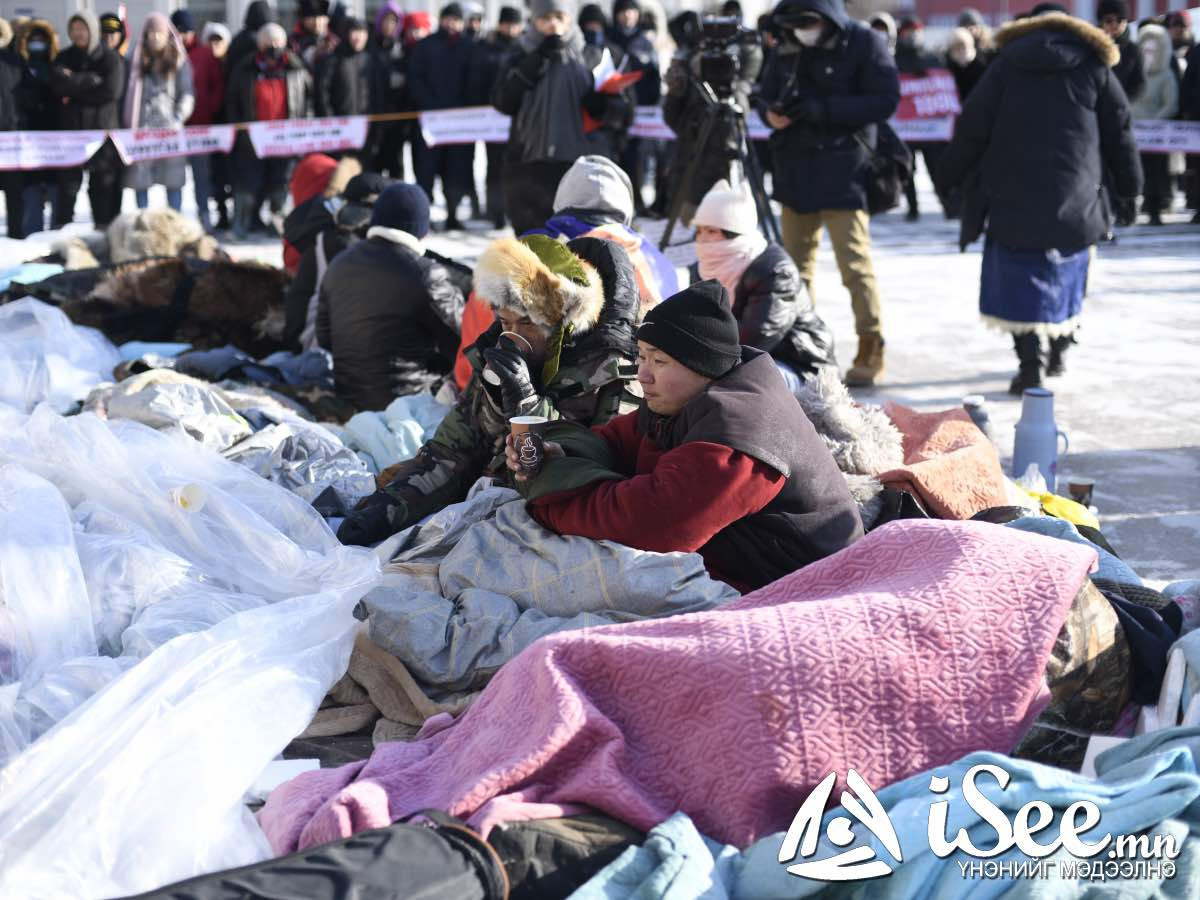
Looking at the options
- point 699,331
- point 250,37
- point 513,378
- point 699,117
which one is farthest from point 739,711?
point 250,37

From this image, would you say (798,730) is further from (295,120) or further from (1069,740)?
(295,120)

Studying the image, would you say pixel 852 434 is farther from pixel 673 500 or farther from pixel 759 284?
pixel 759 284

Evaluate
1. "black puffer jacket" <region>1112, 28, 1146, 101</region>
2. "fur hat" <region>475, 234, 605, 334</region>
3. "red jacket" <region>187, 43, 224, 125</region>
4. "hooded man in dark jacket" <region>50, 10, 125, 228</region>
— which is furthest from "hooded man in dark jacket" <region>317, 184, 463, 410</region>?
"black puffer jacket" <region>1112, 28, 1146, 101</region>

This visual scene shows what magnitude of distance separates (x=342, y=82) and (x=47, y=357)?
289 inches

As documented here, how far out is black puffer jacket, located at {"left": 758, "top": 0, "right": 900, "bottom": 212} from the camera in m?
7.20

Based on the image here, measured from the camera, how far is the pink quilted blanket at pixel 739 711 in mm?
2699

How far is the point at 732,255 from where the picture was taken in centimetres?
573

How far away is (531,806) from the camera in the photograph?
8.73 ft

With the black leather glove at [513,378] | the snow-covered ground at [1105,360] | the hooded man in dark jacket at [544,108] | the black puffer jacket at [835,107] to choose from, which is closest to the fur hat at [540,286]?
the black leather glove at [513,378]

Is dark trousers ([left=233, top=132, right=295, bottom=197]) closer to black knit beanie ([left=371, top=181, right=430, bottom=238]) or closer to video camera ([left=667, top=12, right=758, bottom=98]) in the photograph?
video camera ([left=667, top=12, right=758, bottom=98])

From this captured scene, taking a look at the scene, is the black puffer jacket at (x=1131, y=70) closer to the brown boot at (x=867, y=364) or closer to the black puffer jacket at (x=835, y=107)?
the black puffer jacket at (x=835, y=107)

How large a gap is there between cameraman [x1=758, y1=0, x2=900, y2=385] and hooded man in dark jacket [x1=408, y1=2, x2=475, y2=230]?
19.0 ft

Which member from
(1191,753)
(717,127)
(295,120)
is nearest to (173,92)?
(295,120)

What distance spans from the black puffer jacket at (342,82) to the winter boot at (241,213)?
45.2 inches
